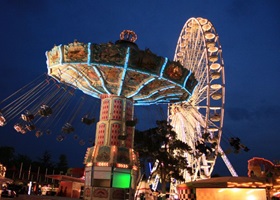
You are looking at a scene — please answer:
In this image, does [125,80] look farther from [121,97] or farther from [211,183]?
[211,183]

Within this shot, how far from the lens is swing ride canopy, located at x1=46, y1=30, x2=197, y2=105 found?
66.6ft

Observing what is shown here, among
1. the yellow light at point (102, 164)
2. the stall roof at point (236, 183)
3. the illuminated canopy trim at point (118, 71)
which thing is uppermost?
the illuminated canopy trim at point (118, 71)

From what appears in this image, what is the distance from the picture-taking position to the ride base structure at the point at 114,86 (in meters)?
20.4

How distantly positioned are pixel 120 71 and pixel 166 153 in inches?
403

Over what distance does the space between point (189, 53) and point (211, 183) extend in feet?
61.3

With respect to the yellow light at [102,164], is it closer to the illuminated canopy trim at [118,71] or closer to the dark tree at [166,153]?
the illuminated canopy trim at [118,71]

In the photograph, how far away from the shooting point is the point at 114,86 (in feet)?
74.8

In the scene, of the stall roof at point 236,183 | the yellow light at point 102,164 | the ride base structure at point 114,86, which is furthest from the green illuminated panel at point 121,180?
the stall roof at point 236,183

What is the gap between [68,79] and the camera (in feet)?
78.7

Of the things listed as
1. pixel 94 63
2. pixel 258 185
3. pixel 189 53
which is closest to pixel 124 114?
pixel 94 63

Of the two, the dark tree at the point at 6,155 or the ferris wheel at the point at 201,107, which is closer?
the ferris wheel at the point at 201,107

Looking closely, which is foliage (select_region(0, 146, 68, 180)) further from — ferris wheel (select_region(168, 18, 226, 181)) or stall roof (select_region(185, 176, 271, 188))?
stall roof (select_region(185, 176, 271, 188))

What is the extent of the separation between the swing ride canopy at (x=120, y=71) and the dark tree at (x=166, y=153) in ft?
13.0

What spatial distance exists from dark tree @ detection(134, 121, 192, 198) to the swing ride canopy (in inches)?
157
